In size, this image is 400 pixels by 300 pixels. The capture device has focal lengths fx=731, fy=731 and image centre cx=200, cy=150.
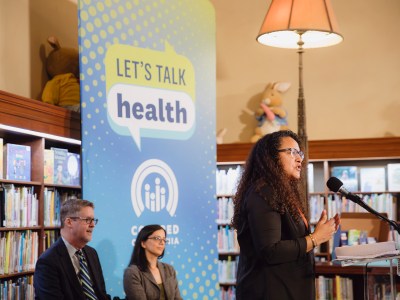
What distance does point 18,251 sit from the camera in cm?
495

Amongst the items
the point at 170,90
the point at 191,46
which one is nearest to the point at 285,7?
the point at 191,46

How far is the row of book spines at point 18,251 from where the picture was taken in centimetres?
480

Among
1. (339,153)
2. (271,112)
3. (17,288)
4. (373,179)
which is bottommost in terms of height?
(17,288)

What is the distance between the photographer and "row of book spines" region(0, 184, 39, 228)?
4812mm

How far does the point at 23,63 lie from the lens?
5863 mm

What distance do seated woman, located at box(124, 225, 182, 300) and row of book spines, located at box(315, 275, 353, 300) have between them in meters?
2.60

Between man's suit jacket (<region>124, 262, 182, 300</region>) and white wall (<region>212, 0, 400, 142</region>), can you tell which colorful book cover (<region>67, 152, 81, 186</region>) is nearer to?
man's suit jacket (<region>124, 262, 182, 300</region>)

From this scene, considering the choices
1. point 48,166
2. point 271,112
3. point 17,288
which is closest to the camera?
point 17,288

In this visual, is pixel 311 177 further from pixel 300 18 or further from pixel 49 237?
pixel 49 237

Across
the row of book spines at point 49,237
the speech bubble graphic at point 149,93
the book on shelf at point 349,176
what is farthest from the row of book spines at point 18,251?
the book on shelf at point 349,176

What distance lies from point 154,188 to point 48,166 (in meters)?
0.88

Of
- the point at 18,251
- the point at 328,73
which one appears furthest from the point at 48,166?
the point at 328,73

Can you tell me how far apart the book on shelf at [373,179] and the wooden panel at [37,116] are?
3145 mm

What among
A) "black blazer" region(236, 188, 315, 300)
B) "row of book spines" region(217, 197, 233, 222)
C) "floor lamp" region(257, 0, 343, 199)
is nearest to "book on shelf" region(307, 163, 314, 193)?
"row of book spines" region(217, 197, 233, 222)
